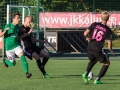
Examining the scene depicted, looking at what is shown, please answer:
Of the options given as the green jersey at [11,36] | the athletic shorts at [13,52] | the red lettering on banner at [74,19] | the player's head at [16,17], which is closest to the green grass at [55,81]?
the athletic shorts at [13,52]

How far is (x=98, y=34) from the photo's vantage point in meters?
13.1

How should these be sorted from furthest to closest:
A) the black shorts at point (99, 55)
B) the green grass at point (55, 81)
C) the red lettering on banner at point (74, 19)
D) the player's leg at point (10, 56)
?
the red lettering on banner at point (74, 19) < the player's leg at point (10, 56) < the black shorts at point (99, 55) < the green grass at point (55, 81)

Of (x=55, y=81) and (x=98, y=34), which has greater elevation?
(x=98, y=34)

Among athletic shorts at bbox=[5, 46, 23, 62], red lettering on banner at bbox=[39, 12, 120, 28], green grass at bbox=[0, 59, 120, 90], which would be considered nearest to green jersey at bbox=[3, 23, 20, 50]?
athletic shorts at bbox=[5, 46, 23, 62]

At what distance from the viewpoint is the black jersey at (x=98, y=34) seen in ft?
43.0

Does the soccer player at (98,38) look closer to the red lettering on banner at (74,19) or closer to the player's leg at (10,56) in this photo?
the player's leg at (10,56)

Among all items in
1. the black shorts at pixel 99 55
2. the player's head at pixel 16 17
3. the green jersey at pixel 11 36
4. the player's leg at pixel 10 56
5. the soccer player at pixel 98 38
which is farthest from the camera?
the player's leg at pixel 10 56

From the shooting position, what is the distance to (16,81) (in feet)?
44.9

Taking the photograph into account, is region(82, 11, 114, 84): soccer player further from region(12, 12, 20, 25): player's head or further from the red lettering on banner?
the red lettering on banner

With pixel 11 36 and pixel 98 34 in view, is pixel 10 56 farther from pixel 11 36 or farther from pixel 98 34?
pixel 98 34

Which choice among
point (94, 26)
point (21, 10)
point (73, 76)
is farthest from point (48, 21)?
point (94, 26)

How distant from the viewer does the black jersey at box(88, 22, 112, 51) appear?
13.1 metres

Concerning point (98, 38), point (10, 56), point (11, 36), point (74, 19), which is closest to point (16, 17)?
point (11, 36)

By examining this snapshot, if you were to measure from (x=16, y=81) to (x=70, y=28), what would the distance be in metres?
18.4
